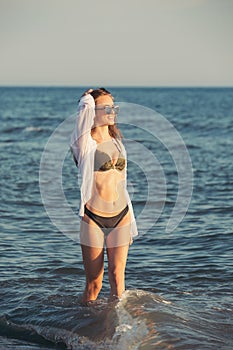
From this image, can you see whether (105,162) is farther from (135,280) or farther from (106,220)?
(135,280)

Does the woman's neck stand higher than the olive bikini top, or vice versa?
the woman's neck

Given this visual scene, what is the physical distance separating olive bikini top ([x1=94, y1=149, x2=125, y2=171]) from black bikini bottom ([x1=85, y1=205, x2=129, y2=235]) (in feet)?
1.45

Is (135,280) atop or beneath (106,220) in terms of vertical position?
beneath

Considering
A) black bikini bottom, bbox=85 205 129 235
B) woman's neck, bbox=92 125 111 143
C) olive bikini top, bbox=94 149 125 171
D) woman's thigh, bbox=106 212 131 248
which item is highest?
woman's neck, bbox=92 125 111 143

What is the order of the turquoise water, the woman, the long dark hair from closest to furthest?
the woman
the long dark hair
the turquoise water

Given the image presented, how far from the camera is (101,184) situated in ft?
22.7

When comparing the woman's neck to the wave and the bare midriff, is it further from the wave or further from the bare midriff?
the wave

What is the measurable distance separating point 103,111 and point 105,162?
0.49 metres

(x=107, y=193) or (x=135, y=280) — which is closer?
(x=107, y=193)

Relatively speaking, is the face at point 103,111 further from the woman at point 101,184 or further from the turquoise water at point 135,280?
the turquoise water at point 135,280

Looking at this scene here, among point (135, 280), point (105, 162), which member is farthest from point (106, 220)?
point (135, 280)

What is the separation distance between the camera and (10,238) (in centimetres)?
1130

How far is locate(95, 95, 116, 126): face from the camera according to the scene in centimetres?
679

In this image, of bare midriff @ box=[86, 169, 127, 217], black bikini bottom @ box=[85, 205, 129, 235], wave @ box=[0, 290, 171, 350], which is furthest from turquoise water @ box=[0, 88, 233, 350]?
bare midriff @ box=[86, 169, 127, 217]
